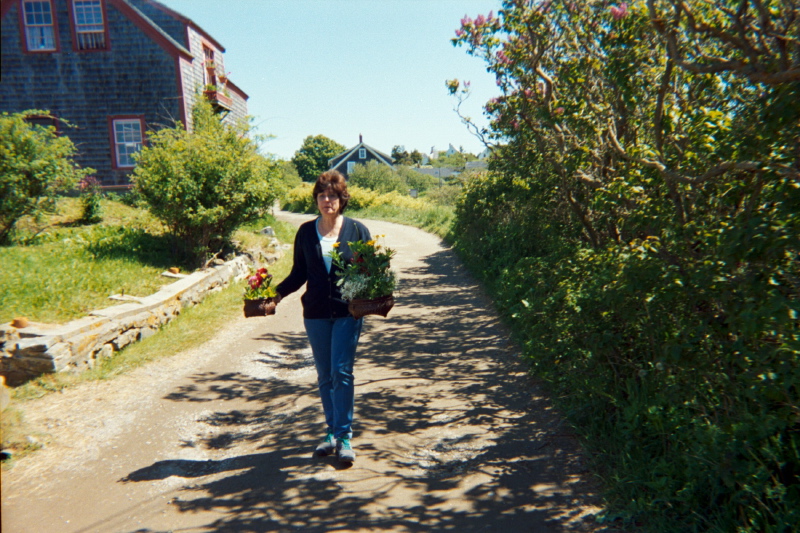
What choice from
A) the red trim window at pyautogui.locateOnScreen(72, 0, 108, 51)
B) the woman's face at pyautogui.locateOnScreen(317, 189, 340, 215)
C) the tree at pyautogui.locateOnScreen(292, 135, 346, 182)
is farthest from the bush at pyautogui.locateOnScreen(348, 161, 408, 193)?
the woman's face at pyautogui.locateOnScreen(317, 189, 340, 215)

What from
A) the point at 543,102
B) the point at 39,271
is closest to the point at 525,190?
the point at 543,102

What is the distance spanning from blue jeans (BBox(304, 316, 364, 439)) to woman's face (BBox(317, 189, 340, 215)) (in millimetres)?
801

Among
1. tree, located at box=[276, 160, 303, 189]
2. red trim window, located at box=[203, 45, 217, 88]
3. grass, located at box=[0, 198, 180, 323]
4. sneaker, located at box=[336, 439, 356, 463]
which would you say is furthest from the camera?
red trim window, located at box=[203, 45, 217, 88]

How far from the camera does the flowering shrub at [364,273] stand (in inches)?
161

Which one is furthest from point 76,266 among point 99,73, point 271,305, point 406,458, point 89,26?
point 89,26

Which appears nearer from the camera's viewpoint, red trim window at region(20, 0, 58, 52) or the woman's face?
the woman's face

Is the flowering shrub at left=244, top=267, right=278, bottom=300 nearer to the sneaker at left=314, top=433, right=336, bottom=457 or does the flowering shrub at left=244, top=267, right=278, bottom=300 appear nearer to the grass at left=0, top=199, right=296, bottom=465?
the sneaker at left=314, top=433, right=336, bottom=457

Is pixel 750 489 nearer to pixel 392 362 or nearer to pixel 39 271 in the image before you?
pixel 392 362

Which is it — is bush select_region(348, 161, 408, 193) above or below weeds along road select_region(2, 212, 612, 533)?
above

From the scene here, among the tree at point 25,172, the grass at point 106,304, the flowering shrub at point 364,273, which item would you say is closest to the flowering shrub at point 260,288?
the flowering shrub at point 364,273

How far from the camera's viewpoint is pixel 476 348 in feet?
24.3

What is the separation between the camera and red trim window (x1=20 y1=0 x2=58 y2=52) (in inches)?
744

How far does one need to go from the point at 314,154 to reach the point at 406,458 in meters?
89.9

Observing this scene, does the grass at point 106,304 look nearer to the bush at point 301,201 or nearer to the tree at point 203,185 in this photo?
the tree at point 203,185
